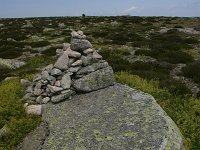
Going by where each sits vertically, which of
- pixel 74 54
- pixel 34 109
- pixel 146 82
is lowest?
pixel 146 82

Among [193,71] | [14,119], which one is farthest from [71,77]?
[193,71]

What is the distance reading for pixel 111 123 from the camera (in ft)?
34.4

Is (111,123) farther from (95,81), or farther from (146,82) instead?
(146,82)

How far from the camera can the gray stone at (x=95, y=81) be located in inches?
496

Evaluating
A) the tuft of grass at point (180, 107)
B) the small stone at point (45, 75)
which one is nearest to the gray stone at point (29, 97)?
the small stone at point (45, 75)

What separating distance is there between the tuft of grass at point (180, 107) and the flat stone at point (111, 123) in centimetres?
131

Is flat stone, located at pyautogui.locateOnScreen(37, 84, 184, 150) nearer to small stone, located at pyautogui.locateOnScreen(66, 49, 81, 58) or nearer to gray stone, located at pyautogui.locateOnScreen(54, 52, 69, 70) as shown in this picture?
gray stone, located at pyautogui.locateOnScreen(54, 52, 69, 70)

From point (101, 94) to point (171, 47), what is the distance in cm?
1705

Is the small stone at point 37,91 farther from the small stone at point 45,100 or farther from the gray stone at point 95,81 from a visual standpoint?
the gray stone at point 95,81

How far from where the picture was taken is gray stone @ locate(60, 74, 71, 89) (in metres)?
12.5

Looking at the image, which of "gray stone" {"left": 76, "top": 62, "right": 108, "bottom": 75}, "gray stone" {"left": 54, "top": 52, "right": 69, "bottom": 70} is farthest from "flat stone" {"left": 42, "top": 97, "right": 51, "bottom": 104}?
"gray stone" {"left": 76, "top": 62, "right": 108, "bottom": 75}

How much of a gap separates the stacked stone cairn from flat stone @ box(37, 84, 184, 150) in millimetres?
359

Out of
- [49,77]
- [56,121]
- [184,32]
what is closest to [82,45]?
[49,77]

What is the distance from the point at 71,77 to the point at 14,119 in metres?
2.62
